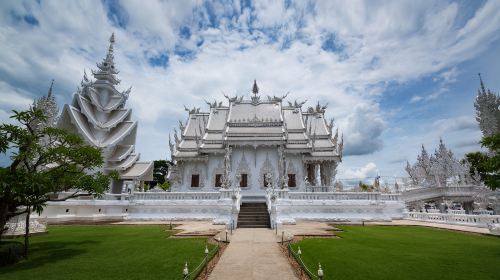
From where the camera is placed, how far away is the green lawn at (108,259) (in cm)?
550

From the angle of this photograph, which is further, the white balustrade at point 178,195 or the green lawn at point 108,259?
the white balustrade at point 178,195

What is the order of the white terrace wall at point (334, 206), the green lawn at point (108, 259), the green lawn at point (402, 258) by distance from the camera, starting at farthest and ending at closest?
1. the white terrace wall at point (334, 206)
2. the green lawn at point (108, 259)
3. the green lawn at point (402, 258)

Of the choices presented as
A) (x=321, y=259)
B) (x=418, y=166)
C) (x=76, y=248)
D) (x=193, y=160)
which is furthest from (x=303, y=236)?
(x=418, y=166)

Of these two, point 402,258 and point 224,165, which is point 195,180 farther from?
point 402,258

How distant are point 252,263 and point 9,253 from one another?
6153 mm

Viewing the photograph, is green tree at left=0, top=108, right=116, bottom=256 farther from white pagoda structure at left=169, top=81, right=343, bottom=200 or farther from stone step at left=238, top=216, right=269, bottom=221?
white pagoda structure at left=169, top=81, right=343, bottom=200

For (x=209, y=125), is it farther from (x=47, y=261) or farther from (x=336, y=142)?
(x=47, y=261)

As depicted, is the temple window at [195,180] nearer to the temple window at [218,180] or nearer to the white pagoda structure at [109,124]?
the temple window at [218,180]

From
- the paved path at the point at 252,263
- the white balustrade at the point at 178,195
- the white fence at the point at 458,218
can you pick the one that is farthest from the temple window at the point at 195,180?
the white fence at the point at 458,218

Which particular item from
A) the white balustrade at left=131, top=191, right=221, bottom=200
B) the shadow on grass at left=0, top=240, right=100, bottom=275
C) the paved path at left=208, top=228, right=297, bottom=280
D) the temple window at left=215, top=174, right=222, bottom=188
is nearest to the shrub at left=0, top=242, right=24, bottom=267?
the shadow on grass at left=0, top=240, right=100, bottom=275

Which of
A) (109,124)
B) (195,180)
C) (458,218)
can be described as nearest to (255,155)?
(195,180)

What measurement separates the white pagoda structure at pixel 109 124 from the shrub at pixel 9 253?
47.6 ft

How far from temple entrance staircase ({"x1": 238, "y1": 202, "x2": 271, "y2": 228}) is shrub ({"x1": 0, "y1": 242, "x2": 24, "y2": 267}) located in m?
8.97

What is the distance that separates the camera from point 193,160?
2295 cm
